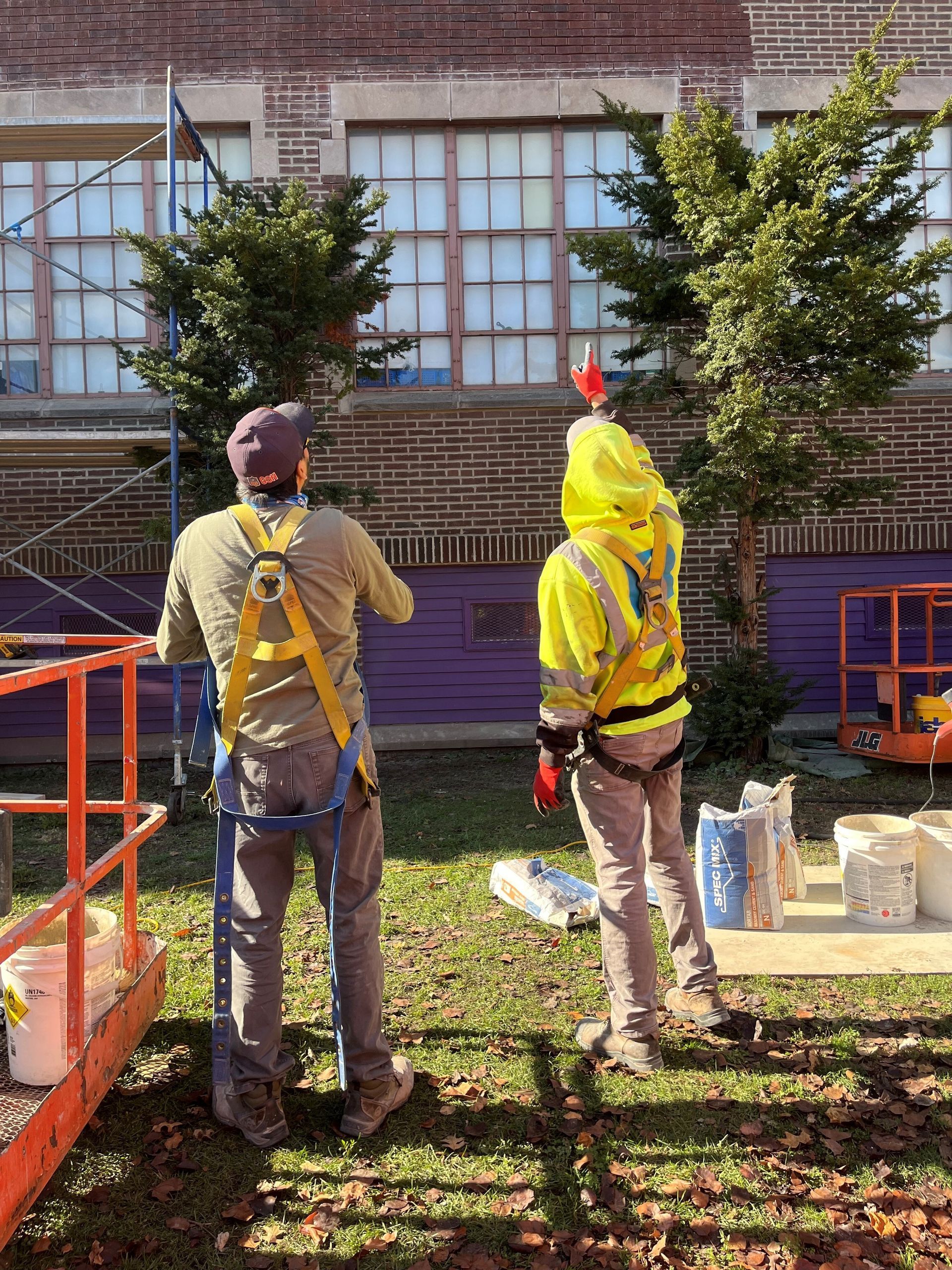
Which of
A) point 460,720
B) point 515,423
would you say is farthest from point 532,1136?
point 515,423

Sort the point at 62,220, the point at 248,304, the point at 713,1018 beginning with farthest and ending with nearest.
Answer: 1. the point at 62,220
2. the point at 248,304
3. the point at 713,1018

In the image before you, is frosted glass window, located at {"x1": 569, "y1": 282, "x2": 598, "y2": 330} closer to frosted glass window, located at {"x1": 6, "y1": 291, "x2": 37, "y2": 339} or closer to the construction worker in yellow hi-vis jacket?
frosted glass window, located at {"x1": 6, "y1": 291, "x2": 37, "y2": 339}

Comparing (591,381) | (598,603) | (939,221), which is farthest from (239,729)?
(939,221)

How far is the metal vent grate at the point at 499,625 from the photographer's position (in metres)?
10.1

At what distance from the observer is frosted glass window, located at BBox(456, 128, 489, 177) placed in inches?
397

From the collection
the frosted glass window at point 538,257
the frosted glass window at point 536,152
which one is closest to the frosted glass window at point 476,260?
the frosted glass window at point 538,257

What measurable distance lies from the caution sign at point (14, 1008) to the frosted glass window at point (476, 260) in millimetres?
8629

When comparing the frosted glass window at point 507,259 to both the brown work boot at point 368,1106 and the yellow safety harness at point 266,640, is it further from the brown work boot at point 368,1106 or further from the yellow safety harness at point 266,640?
the brown work boot at point 368,1106

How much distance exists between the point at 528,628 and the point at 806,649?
2880 millimetres

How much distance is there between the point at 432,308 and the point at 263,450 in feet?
25.1

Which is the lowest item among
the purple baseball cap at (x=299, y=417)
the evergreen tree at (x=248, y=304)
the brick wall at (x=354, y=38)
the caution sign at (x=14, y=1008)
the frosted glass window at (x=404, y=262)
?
the caution sign at (x=14, y=1008)

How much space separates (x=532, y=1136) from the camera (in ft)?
10.6

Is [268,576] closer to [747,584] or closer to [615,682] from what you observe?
[615,682]

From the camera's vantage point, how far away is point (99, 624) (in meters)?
10.1
